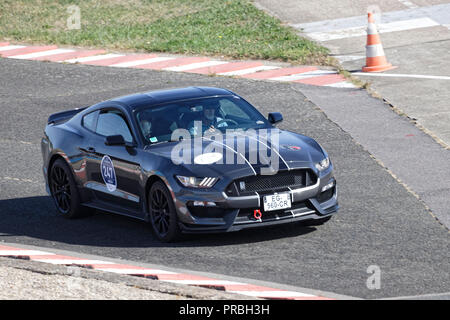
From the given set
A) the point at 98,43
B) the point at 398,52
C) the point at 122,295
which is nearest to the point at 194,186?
the point at 122,295

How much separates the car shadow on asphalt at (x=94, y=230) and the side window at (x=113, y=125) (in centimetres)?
108

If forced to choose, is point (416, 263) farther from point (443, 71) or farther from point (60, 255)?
point (443, 71)

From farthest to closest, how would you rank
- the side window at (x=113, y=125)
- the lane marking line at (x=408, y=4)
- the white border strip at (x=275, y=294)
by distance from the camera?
the lane marking line at (x=408, y=4) → the side window at (x=113, y=125) → the white border strip at (x=275, y=294)

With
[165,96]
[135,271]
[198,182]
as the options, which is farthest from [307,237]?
[165,96]

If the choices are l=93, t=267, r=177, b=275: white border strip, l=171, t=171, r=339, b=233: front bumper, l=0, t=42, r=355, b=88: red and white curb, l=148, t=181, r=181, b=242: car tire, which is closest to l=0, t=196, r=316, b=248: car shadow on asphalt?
l=148, t=181, r=181, b=242: car tire

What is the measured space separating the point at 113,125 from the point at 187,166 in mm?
1807

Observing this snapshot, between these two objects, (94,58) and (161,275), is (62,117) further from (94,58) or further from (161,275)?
(94,58)

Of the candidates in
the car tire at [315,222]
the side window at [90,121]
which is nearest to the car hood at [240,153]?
the car tire at [315,222]

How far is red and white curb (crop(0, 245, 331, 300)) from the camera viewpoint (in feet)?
26.3

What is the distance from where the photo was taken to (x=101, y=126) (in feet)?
37.5

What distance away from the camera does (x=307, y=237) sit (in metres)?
10.0

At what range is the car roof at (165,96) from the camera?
11022 millimetres

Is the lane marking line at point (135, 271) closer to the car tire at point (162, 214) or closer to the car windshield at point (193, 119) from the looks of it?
the car tire at point (162, 214)

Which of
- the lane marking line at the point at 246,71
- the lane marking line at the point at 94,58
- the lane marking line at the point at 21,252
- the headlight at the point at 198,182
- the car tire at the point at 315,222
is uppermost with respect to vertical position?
the headlight at the point at 198,182
